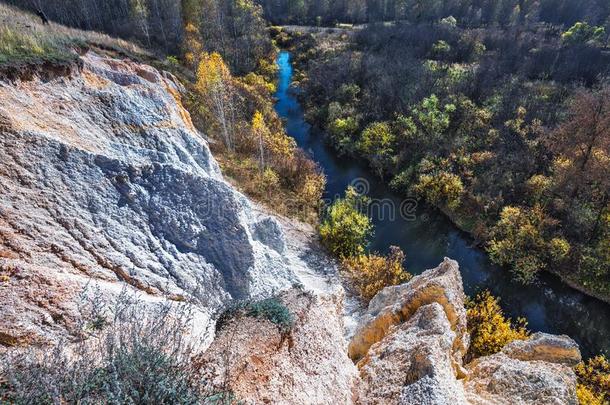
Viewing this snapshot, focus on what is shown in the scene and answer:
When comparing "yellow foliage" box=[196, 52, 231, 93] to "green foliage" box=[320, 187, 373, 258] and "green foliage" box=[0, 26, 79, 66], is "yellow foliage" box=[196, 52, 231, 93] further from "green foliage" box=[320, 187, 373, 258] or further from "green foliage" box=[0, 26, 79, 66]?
"green foliage" box=[320, 187, 373, 258]

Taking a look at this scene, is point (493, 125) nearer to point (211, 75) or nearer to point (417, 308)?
point (211, 75)

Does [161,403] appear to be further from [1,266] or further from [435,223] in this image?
[435,223]

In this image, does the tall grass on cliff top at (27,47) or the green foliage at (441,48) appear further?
the green foliage at (441,48)

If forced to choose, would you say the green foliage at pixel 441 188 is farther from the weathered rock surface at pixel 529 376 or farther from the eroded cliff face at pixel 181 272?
the weathered rock surface at pixel 529 376

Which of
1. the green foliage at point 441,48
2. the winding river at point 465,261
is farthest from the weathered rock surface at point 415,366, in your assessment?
the green foliage at point 441,48

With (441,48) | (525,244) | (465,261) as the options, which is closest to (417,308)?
(465,261)

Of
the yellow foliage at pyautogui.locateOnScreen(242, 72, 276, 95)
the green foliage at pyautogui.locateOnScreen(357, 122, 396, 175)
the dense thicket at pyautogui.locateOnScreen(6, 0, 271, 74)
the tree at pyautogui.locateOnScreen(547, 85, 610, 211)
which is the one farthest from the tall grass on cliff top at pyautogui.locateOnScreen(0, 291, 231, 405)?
the dense thicket at pyautogui.locateOnScreen(6, 0, 271, 74)
